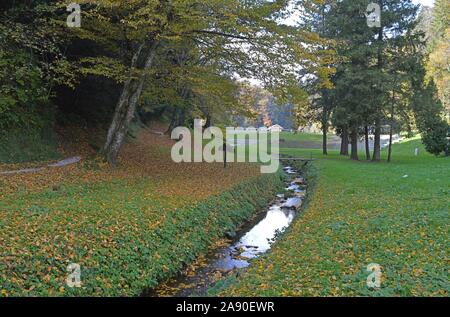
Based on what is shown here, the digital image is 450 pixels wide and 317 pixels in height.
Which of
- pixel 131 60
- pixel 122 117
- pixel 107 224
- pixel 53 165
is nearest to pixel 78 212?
pixel 107 224

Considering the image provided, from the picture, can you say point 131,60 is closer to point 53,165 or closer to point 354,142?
point 53,165

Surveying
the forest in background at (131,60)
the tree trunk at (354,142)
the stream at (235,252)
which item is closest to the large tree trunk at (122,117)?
the forest in background at (131,60)

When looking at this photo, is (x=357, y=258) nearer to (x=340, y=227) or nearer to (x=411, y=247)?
(x=411, y=247)

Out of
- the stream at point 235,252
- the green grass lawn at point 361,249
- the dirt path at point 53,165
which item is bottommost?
the stream at point 235,252

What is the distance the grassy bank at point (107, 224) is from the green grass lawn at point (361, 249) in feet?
7.65

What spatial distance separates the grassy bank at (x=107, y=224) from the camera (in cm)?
770

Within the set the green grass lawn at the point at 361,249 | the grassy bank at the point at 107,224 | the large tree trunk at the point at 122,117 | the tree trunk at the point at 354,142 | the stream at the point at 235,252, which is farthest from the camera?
the tree trunk at the point at 354,142

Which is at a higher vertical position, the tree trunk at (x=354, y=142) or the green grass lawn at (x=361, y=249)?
the tree trunk at (x=354, y=142)

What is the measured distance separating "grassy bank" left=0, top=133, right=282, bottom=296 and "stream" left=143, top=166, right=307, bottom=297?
0.31 m

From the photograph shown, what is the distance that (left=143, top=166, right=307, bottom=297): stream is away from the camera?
9102 millimetres

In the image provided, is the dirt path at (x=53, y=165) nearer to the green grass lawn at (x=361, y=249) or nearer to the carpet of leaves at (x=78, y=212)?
the carpet of leaves at (x=78, y=212)

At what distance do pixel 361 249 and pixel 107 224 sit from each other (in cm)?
588

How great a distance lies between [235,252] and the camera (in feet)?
38.8
